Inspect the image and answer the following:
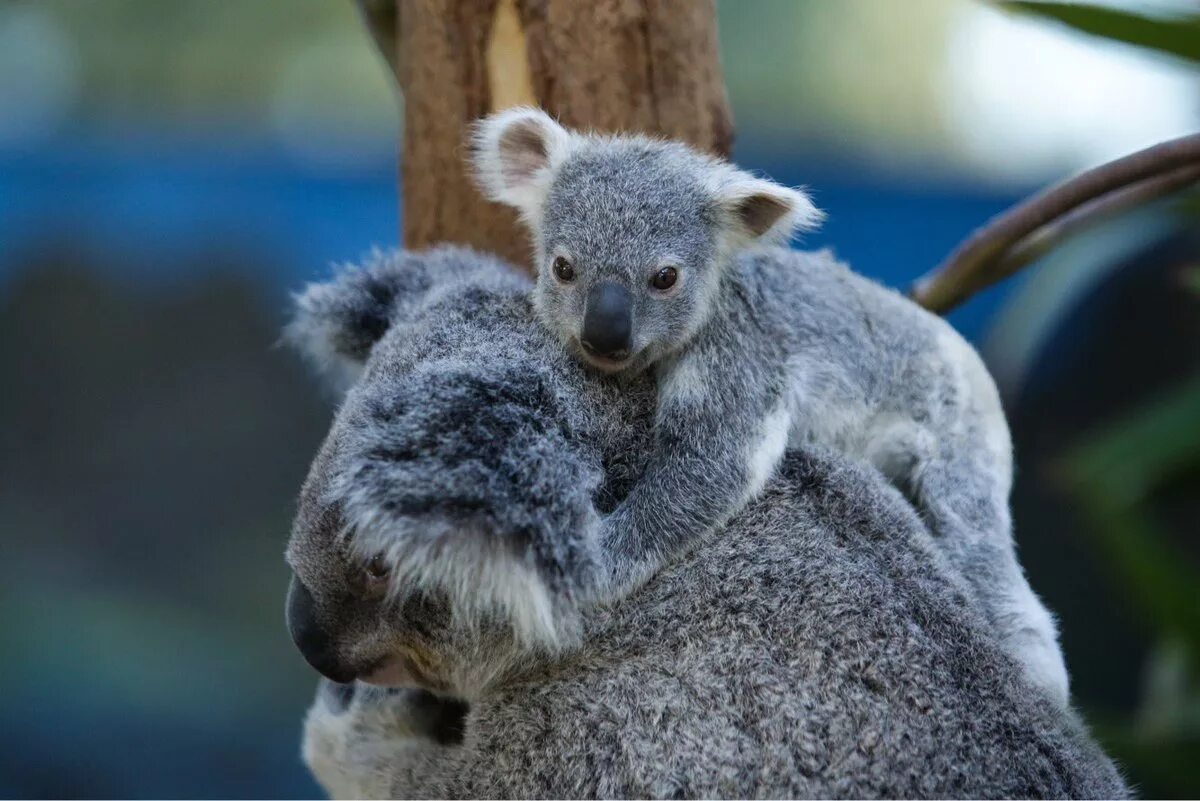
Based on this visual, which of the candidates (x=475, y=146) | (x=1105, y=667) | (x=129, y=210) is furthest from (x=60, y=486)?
(x=1105, y=667)

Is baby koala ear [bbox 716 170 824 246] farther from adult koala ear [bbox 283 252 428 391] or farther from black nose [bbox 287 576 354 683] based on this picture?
black nose [bbox 287 576 354 683]

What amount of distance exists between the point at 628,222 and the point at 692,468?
0.48m

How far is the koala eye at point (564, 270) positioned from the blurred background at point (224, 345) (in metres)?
2.18

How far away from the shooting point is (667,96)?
2441mm

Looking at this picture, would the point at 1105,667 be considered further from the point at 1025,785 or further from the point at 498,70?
the point at 498,70

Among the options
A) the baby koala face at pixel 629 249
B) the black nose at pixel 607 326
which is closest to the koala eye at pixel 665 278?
the baby koala face at pixel 629 249

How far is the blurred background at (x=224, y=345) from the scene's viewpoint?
4.10 metres

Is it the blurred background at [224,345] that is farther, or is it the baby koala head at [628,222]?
the blurred background at [224,345]

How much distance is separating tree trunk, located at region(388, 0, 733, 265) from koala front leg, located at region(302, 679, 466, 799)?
1.03 m

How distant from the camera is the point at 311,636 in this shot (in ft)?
6.08

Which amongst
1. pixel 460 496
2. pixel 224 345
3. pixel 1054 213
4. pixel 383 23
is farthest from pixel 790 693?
pixel 224 345

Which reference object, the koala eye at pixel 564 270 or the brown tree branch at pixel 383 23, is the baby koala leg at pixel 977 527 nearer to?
the koala eye at pixel 564 270

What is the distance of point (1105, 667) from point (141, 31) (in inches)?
193

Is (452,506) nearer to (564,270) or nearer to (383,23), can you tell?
(564,270)
